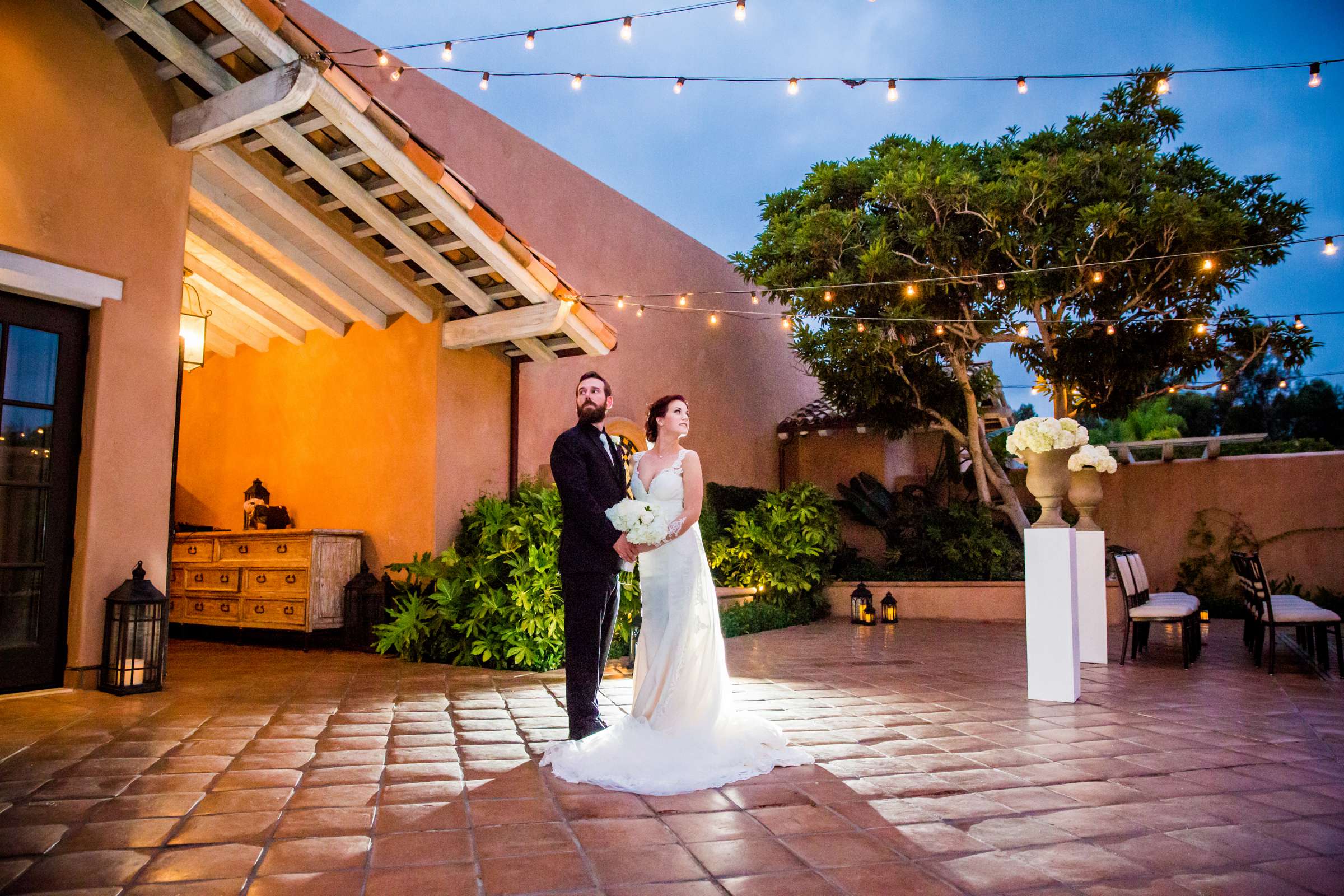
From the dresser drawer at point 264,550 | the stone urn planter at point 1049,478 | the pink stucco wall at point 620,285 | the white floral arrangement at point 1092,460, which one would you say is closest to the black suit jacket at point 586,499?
the stone urn planter at point 1049,478

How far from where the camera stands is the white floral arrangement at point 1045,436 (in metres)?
5.93

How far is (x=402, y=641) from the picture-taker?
732 centimetres

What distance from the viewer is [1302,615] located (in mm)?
6262

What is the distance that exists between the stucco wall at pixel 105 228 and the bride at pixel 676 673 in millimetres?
3747

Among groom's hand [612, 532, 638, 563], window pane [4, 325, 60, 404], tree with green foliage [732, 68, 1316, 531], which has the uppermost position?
tree with green foliage [732, 68, 1316, 531]

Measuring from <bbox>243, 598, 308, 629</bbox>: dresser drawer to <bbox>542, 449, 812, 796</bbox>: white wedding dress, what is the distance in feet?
15.4

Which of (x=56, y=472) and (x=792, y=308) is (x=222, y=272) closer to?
(x=56, y=472)

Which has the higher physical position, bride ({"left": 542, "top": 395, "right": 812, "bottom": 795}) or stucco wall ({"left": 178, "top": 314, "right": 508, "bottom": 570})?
stucco wall ({"left": 178, "top": 314, "right": 508, "bottom": 570})

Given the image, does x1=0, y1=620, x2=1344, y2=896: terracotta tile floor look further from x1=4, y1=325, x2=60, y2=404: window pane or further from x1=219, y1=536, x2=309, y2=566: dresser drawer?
x1=219, y1=536, x2=309, y2=566: dresser drawer

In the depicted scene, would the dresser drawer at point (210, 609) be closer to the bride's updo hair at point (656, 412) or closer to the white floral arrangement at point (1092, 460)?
the bride's updo hair at point (656, 412)

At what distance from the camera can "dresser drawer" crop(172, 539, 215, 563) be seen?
8672 mm

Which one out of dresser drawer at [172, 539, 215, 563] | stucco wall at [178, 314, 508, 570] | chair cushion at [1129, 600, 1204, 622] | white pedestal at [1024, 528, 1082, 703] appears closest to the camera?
white pedestal at [1024, 528, 1082, 703]

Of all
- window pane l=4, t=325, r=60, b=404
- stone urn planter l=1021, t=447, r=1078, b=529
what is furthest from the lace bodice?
window pane l=4, t=325, r=60, b=404

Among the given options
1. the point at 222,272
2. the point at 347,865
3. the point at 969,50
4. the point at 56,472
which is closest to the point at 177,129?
the point at 222,272
